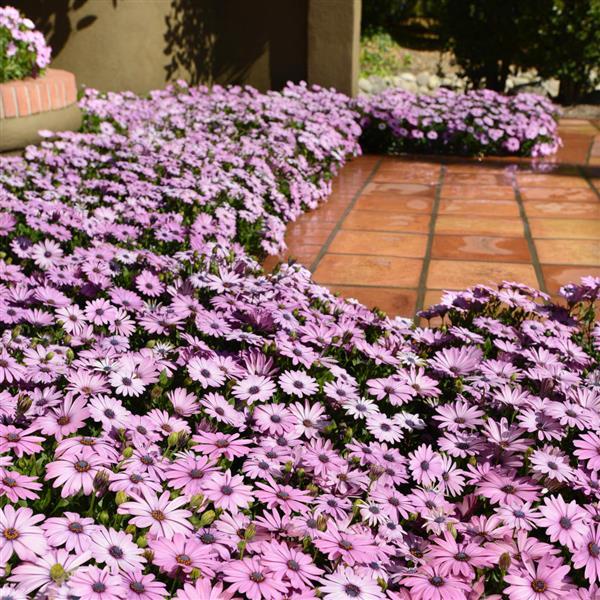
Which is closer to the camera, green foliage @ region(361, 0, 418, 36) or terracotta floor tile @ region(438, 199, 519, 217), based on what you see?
terracotta floor tile @ region(438, 199, 519, 217)

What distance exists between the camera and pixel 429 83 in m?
14.0

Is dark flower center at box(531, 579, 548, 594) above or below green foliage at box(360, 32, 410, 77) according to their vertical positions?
above

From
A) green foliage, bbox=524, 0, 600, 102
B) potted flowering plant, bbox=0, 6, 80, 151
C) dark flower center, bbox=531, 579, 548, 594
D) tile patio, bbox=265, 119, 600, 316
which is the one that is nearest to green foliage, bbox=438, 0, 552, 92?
green foliage, bbox=524, 0, 600, 102

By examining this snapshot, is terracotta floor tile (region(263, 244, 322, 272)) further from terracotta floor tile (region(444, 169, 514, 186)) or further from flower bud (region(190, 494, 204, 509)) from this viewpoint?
flower bud (region(190, 494, 204, 509))

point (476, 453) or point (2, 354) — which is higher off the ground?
point (2, 354)

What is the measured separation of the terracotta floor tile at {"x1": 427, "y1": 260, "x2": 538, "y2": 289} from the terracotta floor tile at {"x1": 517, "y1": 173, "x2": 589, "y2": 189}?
1.95 meters

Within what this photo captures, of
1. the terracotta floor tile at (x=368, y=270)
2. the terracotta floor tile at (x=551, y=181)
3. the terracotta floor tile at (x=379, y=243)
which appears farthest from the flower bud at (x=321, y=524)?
the terracotta floor tile at (x=551, y=181)

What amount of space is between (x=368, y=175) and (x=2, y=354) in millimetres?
4457

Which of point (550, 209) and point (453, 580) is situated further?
point (550, 209)

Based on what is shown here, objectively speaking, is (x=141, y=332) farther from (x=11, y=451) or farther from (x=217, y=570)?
(x=217, y=570)

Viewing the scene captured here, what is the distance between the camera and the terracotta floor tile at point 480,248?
13.9ft

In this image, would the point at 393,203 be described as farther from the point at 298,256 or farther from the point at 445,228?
the point at 298,256

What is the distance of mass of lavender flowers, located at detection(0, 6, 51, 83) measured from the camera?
5.20 meters

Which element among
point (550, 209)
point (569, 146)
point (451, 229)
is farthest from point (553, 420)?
point (569, 146)
